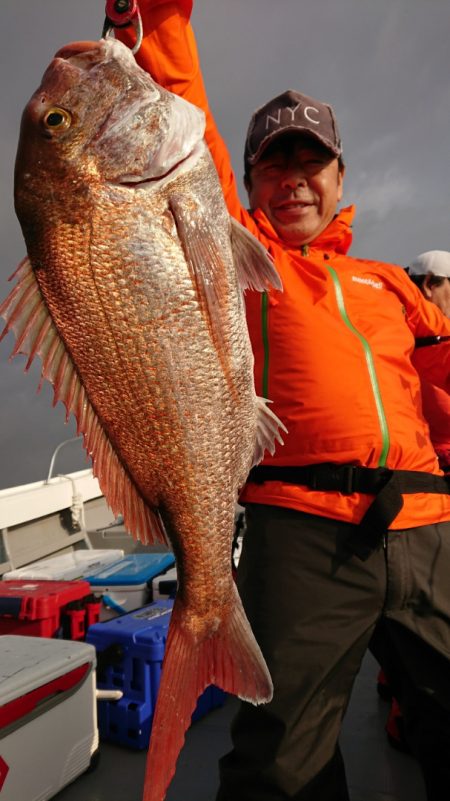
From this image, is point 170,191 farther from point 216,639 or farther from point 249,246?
point 216,639

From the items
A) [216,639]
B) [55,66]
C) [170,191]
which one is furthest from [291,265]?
[216,639]

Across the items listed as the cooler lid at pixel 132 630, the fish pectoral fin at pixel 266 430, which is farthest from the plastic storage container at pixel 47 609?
the fish pectoral fin at pixel 266 430

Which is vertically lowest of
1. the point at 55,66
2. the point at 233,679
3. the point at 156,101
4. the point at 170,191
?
the point at 233,679

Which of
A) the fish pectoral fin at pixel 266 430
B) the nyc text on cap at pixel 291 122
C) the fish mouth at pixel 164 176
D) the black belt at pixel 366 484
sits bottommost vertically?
the black belt at pixel 366 484

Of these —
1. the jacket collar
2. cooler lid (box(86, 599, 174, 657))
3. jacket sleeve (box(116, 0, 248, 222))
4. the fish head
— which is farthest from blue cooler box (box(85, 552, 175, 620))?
jacket sleeve (box(116, 0, 248, 222))

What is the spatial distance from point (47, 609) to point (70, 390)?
252 centimetres

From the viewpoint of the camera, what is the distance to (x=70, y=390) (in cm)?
174

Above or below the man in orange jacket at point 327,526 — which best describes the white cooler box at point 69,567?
below

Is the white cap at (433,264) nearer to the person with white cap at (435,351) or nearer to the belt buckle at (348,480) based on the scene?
the person with white cap at (435,351)

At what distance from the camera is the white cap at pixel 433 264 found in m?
4.16

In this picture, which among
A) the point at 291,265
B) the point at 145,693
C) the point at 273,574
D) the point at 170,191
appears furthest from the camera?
the point at 145,693

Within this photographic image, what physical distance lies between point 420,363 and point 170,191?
1.78 metres

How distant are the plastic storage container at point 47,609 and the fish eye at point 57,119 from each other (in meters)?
2.99

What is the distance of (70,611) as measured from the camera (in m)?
3.92
